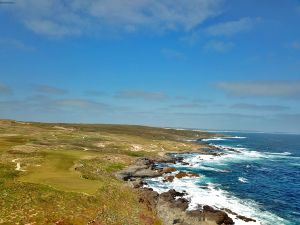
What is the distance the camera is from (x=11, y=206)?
138 ft

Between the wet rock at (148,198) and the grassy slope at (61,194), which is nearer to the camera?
the grassy slope at (61,194)

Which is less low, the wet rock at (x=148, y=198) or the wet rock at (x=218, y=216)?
the wet rock at (x=148, y=198)

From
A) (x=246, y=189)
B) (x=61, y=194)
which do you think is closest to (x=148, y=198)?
(x=61, y=194)

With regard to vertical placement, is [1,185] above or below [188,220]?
above

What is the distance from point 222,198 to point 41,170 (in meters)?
37.2

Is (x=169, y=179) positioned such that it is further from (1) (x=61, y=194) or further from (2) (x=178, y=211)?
(1) (x=61, y=194)

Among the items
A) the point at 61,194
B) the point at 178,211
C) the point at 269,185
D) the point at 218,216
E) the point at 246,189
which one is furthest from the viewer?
the point at 269,185

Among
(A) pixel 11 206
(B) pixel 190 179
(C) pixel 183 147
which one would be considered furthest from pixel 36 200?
(C) pixel 183 147

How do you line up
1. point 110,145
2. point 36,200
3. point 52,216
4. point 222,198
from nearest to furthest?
point 52,216 < point 36,200 < point 222,198 < point 110,145

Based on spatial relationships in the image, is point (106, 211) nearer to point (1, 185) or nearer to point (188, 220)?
point (188, 220)

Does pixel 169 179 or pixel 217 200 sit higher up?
pixel 169 179

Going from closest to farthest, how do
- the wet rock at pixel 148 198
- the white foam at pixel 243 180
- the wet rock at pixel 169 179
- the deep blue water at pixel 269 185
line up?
the wet rock at pixel 148 198 < the deep blue water at pixel 269 185 < the wet rock at pixel 169 179 < the white foam at pixel 243 180

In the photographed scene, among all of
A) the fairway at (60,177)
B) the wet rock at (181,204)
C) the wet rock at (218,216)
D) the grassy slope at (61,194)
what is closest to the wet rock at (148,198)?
the grassy slope at (61,194)

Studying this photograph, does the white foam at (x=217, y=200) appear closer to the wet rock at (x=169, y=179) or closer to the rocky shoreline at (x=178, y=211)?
the wet rock at (x=169, y=179)
